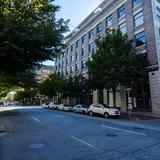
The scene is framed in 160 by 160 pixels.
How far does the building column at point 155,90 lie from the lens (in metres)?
23.0

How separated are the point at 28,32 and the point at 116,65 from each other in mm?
14486

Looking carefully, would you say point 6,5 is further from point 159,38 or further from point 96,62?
point 159,38

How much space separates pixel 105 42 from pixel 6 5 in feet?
55.1

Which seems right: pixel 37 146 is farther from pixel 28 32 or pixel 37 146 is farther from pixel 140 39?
pixel 140 39

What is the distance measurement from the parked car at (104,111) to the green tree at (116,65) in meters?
2.48

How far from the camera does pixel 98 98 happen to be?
34844mm

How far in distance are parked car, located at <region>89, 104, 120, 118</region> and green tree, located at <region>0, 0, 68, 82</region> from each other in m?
12.2

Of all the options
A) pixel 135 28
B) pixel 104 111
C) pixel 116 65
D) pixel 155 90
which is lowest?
pixel 104 111

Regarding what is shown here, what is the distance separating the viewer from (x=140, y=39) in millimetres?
26359

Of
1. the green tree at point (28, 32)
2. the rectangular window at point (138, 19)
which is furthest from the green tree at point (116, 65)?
the green tree at point (28, 32)

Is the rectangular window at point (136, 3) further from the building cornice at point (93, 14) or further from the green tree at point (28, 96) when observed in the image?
the green tree at point (28, 96)

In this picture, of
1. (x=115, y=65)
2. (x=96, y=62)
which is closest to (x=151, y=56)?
(x=115, y=65)

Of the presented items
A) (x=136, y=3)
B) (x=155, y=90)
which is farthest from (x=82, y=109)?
(x=136, y=3)

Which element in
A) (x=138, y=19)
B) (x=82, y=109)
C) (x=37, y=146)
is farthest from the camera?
(x=82, y=109)
